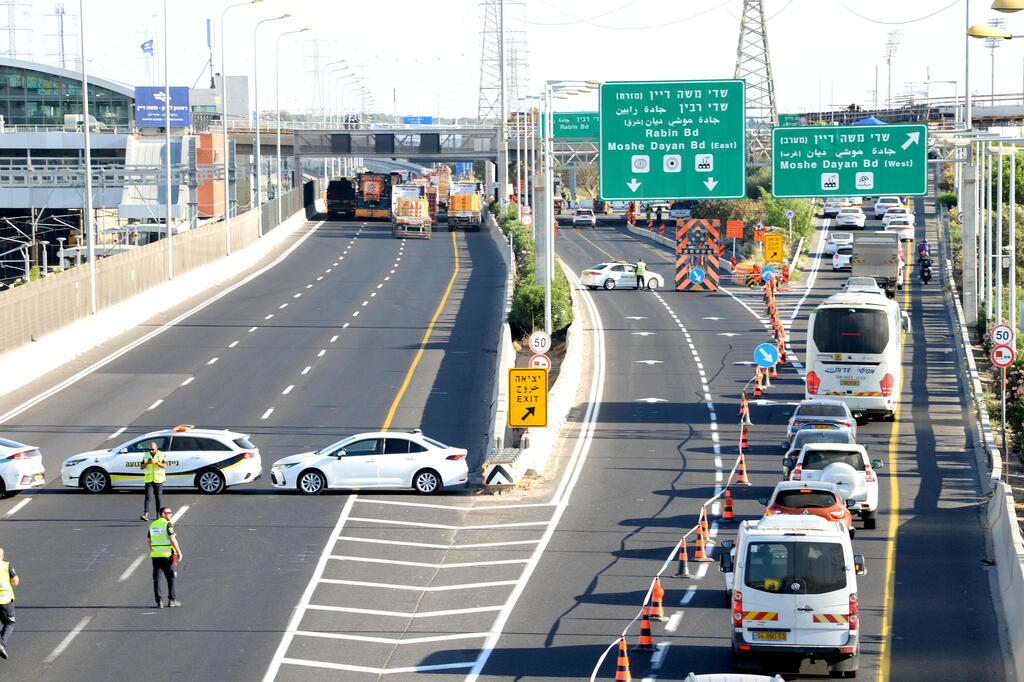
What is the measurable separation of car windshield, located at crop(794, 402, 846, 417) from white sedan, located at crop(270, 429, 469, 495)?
867 cm

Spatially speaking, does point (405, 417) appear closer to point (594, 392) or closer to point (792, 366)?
point (594, 392)

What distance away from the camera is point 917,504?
26.5 metres

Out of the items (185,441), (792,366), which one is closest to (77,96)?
(792,366)

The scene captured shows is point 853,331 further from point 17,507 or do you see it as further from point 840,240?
point 840,240

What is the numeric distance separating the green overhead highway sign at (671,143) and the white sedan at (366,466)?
1147 cm

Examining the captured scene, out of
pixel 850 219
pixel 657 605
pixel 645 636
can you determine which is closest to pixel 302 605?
pixel 657 605

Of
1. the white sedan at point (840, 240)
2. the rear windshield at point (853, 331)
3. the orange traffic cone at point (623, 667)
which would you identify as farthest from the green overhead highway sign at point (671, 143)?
the white sedan at point (840, 240)

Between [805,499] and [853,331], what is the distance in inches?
613

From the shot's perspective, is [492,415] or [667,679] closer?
[667,679]

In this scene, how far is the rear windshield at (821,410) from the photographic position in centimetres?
3078

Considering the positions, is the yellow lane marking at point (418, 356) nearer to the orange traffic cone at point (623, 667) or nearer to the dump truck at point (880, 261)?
the dump truck at point (880, 261)

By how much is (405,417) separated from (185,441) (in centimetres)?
846

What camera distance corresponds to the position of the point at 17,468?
1040 inches

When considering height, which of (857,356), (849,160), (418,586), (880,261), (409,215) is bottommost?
(418,586)
